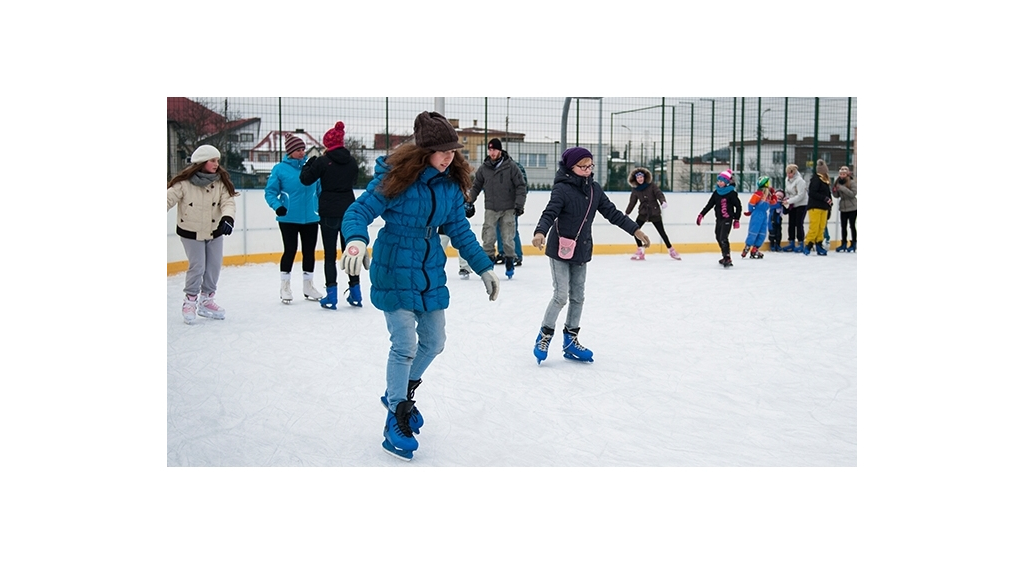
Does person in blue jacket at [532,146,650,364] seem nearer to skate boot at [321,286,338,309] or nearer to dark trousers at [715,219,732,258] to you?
skate boot at [321,286,338,309]

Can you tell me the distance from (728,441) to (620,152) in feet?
34.1

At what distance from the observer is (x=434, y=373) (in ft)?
15.9

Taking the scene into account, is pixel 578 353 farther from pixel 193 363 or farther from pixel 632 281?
pixel 632 281

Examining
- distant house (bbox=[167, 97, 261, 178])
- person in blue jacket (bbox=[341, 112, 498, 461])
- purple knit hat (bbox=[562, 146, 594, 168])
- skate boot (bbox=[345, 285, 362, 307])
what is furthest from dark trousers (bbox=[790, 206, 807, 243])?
person in blue jacket (bbox=[341, 112, 498, 461])

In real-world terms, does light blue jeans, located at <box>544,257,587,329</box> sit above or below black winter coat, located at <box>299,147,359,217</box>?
below

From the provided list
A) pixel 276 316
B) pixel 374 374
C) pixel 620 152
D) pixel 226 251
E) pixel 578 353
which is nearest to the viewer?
pixel 374 374

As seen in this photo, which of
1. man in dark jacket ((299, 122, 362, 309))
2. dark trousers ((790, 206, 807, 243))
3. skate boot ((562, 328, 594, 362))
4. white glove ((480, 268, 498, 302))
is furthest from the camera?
dark trousers ((790, 206, 807, 243))

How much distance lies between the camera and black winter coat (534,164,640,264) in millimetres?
4965

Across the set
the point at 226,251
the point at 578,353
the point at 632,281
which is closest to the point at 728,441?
the point at 578,353

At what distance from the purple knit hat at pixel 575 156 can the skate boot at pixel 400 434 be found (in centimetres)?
193

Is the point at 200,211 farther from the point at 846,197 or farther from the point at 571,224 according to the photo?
the point at 846,197

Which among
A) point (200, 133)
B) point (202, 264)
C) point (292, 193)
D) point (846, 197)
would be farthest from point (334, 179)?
point (846, 197)

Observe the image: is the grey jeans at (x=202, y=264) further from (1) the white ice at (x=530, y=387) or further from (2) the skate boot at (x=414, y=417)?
(2) the skate boot at (x=414, y=417)

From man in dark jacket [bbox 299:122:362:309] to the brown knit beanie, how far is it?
3.61 metres
